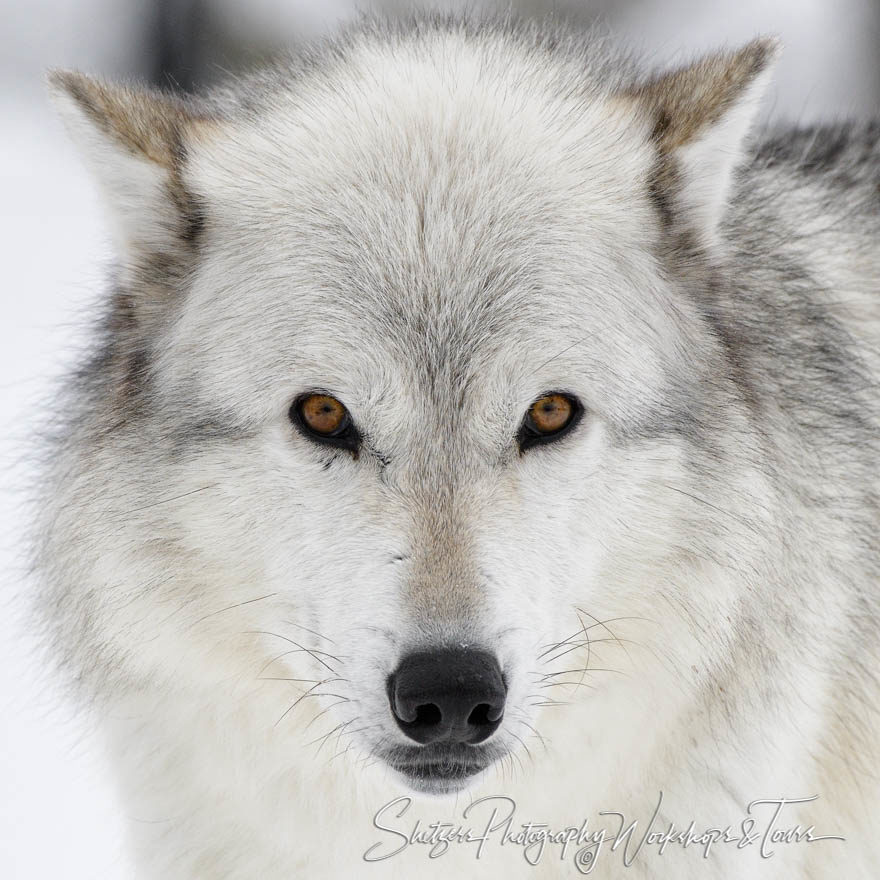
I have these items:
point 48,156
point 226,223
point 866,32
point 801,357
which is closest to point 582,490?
point 801,357

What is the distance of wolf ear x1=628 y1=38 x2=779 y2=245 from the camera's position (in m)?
2.84

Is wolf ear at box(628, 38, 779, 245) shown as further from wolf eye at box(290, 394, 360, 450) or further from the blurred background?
the blurred background

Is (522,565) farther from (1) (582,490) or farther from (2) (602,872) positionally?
(2) (602,872)

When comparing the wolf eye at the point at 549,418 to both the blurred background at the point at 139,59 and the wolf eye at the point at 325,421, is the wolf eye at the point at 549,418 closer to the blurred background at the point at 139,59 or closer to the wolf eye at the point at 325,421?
the wolf eye at the point at 325,421

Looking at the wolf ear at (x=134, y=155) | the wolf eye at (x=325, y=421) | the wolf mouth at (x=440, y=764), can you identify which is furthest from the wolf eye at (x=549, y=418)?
the wolf ear at (x=134, y=155)

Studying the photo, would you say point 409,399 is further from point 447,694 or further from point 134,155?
point 134,155

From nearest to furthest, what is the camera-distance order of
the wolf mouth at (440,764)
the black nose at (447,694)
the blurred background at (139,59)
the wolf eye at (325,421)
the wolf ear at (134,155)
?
the black nose at (447,694)
the wolf mouth at (440,764)
the wolf eye at (325,421)
the wolf ear at (134,155)
the blurred background at (139,59)

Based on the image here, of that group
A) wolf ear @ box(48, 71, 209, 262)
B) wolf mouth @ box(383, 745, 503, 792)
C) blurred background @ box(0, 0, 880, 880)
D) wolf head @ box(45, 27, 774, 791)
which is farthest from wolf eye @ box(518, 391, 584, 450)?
blurred background @ box(0, 0, 880, 880)

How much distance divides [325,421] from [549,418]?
0.52 meters

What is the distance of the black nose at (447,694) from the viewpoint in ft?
7.57

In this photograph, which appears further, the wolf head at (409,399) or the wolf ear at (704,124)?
the wolf ear at (704,124)

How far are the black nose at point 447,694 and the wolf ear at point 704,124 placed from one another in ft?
4.34

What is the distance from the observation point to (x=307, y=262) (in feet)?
8.99

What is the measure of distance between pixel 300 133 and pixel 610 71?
100 centimetres
